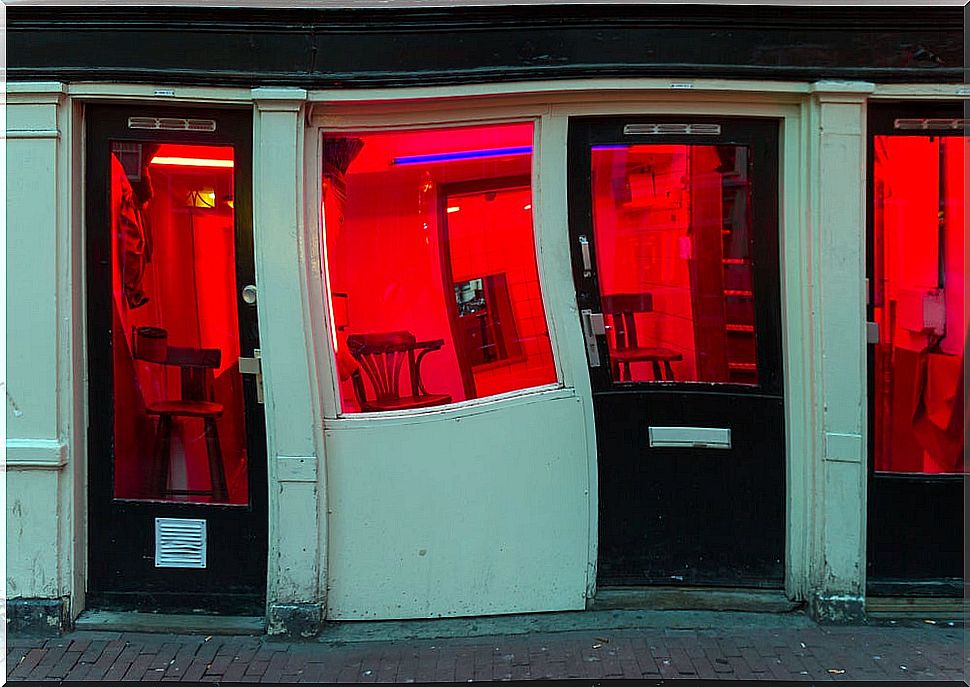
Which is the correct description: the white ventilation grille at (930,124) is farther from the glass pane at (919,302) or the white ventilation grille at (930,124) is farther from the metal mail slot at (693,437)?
the metal mail slot at (693,437)

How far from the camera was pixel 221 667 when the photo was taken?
3939 millimetres

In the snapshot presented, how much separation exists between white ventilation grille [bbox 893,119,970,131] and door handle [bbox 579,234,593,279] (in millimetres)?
1618

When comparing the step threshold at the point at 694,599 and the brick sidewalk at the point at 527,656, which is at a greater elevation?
the step threshold at the point at 694,599

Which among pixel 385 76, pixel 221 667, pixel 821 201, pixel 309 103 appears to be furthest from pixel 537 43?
pixel 221 667

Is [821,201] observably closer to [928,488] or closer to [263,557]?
[928,488]

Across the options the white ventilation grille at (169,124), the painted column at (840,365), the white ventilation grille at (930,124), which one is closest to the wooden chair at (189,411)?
the white ventilation grille at (169,124)

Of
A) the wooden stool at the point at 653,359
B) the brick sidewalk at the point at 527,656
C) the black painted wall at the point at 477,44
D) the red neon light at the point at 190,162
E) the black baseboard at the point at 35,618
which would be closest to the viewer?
the brick sidewalk at the point at 527,656

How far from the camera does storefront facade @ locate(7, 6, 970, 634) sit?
4.17 metres

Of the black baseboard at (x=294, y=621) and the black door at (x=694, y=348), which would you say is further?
the black door at (x=694, y=348)

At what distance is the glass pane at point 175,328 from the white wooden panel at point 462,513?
623 millimetres

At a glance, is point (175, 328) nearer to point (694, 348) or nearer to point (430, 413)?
point (430, 413)

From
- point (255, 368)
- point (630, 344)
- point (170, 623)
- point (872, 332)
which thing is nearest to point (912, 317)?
point (872, 332)

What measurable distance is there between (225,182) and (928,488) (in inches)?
150

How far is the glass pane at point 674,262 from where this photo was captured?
14.5ft
